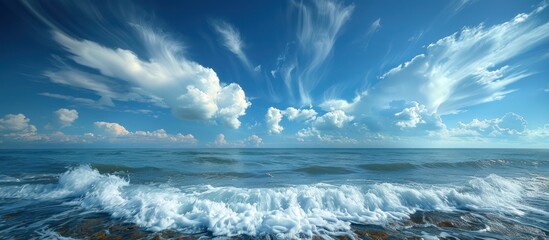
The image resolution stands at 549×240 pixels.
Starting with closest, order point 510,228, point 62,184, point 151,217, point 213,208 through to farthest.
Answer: point 510,228 < point 151,217 < point 213,208 < point 62,184

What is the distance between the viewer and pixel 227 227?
21.6ft

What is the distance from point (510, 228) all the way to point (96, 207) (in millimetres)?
14726

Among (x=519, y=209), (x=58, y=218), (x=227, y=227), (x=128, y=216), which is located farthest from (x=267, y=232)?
(x=519, y=209)

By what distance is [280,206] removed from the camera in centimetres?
858

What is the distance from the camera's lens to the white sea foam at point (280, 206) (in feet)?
22.1

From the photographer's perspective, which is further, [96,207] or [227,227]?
[96,207]

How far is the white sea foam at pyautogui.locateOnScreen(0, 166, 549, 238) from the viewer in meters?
6.75

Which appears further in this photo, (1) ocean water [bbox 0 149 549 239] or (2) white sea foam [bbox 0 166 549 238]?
(2) white sea foam [bbox 0 166 549 238]

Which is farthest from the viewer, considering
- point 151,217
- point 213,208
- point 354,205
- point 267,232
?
point 354,205


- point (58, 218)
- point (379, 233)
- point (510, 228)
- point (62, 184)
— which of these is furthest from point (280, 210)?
point (62, 184)

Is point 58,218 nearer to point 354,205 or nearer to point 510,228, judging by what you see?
point 354,205

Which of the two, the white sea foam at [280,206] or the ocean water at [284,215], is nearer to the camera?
the ocean water at [284,215]

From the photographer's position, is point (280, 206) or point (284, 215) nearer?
point (284, 215)

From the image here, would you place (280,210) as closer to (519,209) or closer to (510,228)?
(510,228)
